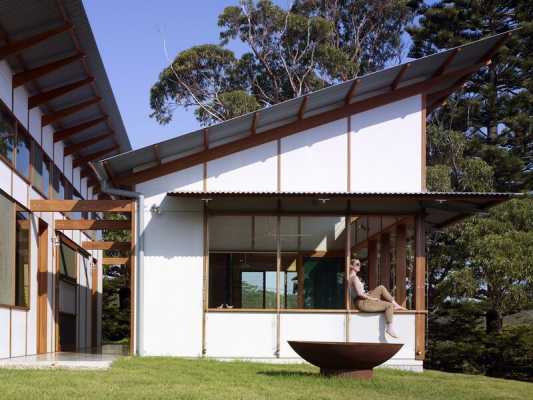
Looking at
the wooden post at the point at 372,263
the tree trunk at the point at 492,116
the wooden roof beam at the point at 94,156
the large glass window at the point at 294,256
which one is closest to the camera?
the large glass window at the point at 294,256

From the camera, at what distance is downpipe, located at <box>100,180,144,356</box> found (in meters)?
14.8

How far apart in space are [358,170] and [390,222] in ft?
5.23

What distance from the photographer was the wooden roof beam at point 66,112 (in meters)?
17.4

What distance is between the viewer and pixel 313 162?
1566cm

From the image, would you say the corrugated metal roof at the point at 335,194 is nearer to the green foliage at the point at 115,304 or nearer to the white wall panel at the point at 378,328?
the white wall panel at the point at 378,328

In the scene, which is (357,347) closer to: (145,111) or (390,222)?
(390,222)

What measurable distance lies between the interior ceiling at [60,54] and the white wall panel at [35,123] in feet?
0.89

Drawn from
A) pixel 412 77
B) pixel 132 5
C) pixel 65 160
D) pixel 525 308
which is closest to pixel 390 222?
pixel 412 77

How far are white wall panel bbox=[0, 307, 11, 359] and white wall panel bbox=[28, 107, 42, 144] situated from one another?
3754mm

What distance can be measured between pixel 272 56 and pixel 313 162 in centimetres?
1805

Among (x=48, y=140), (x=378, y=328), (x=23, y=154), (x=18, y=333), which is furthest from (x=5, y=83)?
(x=378, y=328)

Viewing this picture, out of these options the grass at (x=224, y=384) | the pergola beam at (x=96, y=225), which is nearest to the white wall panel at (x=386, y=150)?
the grass at (x=224, y=384)

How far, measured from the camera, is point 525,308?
1003 inches

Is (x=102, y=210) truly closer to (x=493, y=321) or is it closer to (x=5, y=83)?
(x=5, y=83)
